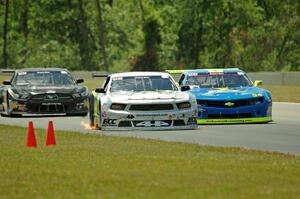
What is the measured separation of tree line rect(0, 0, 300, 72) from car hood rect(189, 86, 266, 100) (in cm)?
4337

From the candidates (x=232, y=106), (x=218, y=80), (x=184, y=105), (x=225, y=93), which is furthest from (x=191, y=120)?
(x=218, y=80)

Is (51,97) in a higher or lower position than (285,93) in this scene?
higher

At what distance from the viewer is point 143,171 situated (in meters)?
12.5

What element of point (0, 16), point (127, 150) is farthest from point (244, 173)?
point (0, 16)

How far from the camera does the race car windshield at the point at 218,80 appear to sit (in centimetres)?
2434

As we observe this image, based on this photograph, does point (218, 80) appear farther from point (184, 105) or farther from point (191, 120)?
point (184, 105)

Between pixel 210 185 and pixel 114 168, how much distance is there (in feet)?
7.01

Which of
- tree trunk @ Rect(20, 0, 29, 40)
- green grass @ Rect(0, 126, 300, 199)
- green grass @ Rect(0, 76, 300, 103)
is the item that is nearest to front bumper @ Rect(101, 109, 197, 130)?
green grass @ Rect(0, 126, 300, 199)

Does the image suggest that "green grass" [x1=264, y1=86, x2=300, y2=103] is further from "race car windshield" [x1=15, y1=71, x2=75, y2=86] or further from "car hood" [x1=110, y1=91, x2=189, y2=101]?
"car hood" [x1=110, y1=91, x2=189, y2=101]

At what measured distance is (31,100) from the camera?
27234mm

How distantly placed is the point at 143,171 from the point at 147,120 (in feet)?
27.2

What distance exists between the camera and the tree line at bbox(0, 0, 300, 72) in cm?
7275

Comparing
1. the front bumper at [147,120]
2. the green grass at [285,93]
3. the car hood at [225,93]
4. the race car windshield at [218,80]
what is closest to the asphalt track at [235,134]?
the front bumper at [147,120]

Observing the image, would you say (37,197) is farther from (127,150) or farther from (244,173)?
(127,150)
